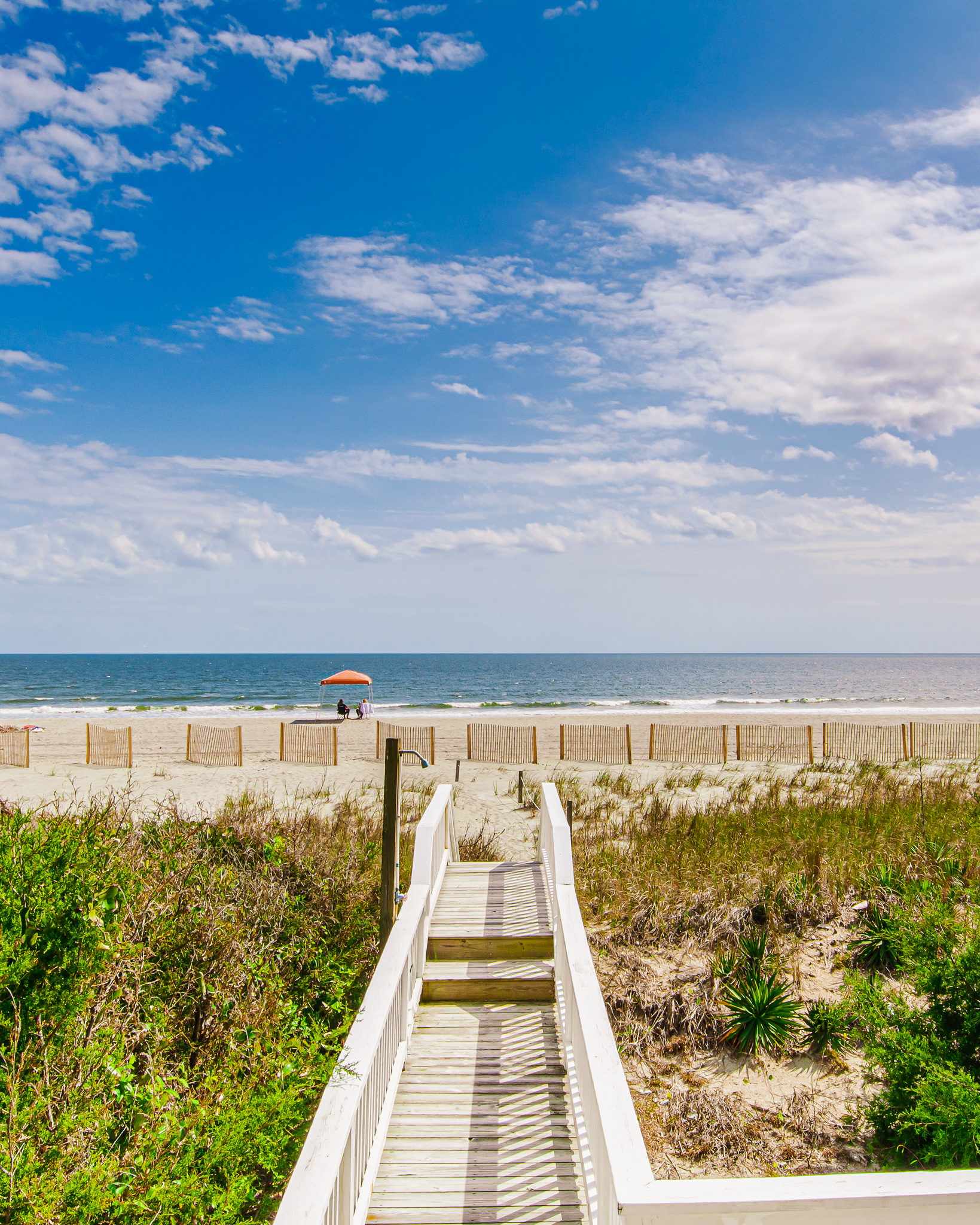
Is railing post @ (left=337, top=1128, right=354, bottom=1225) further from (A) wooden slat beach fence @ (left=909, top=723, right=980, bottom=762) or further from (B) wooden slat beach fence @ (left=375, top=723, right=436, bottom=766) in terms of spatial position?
(A) wooden slat beach fence @ (left=909, top=723, right=980, bottom=762)

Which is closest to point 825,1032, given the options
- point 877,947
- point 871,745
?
point 877,947

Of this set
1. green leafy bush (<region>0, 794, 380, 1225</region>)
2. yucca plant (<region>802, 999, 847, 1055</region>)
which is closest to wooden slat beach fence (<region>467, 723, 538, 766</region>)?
green leafy bush (<region>0, 794, 380, 1225</region>)

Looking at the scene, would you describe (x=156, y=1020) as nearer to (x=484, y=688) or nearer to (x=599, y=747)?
(x=599, y=747)

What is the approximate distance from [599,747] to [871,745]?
7976mm

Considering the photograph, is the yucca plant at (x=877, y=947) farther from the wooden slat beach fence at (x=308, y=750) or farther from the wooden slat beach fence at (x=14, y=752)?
the wooden slat beach fence at (x=14, y=752)

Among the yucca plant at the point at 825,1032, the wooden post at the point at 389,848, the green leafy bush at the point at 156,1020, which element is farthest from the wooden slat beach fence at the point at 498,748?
the yucca plant at the point at 825,1032

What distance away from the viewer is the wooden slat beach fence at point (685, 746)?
71.1 ft

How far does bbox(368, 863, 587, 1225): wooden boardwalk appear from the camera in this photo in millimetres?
3875

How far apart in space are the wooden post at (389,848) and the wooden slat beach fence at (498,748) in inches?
559

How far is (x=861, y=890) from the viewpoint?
26.1ft

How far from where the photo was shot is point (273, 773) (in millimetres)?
19203

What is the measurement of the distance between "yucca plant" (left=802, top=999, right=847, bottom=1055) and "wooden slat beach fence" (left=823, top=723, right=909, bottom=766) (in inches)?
625

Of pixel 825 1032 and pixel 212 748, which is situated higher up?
pixel 825 1032

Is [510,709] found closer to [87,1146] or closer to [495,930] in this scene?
[495,930]
